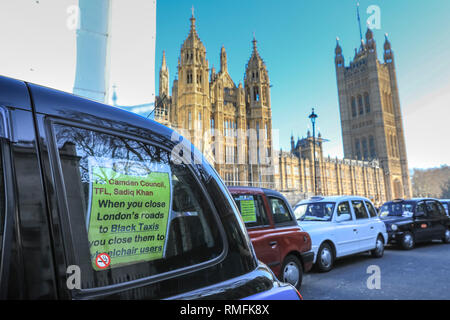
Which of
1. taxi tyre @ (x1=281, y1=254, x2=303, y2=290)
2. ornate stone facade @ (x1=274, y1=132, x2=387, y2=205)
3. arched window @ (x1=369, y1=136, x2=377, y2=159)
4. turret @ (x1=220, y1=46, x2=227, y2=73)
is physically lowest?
taxi tyre @ (x1=281, y1=254, x2=303, y2=290)

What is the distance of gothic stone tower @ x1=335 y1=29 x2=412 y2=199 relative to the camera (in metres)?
78.2

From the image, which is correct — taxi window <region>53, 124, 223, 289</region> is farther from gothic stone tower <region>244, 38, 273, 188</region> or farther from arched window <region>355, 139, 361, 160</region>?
arched window <region>355, 139, 361, 160</region>

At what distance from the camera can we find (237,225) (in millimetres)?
1402

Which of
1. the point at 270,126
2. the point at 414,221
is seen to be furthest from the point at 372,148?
the point at 414,221

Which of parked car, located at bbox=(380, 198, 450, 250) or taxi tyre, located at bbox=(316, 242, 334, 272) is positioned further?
parked car, located at bbox=(380, 198, 450, 250)

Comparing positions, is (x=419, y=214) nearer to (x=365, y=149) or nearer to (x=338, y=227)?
(x=338, y=227)

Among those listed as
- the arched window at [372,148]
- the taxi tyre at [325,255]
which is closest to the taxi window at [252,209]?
the taxi tyre at [325,255]

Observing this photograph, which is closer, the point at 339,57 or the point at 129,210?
the point at 129,210

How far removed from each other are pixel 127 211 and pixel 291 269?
4.57 metres

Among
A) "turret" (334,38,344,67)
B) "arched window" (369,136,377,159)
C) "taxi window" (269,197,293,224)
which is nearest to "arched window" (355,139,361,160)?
"arched window" (369,136,377,159)

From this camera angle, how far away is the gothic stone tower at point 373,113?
78250mm

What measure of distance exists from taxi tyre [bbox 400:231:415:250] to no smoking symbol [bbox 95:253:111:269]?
10.6 metres

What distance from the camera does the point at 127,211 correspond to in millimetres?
1100

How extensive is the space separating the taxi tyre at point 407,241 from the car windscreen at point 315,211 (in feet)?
13.0
